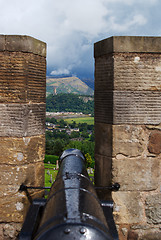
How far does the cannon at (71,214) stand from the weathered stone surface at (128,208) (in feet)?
2.06

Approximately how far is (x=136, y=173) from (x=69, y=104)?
120 m

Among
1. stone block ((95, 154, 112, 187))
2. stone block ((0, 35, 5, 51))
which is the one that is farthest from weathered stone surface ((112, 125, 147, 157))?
stone block ((0, 35, 5, 51))

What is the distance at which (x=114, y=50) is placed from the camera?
2986 millimetres

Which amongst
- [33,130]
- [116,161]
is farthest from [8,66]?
[116,161]

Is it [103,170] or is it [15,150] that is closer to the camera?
[15,150]

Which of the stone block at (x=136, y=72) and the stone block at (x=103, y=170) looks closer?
the stone block at (x=136, y=72)

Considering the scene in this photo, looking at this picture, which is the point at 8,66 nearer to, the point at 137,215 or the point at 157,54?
the point at 157,54

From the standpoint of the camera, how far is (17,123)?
302cm

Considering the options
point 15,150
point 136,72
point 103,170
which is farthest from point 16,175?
point 136,72

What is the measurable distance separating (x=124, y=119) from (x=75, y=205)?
159cm

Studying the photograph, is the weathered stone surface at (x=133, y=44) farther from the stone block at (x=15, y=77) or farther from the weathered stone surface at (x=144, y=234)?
the weathered stone surface at (x=144, y=234)

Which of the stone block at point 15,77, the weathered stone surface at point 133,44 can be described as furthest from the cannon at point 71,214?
the weathered stone surface at point 133,44

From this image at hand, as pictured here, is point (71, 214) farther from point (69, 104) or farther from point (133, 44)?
point (69, 104)

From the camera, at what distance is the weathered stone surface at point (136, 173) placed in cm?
308
